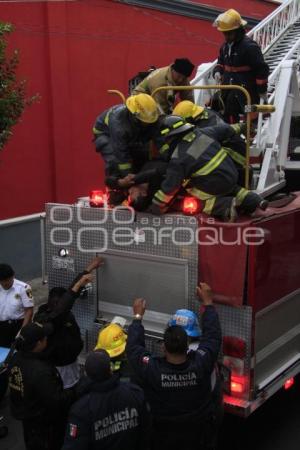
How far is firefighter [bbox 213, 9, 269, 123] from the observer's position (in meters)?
5.31

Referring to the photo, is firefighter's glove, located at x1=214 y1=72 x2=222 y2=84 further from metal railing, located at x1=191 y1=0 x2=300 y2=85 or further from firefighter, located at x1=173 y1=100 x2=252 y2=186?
metal railing, located at x1=191 y1=0 x2=300 y2=85

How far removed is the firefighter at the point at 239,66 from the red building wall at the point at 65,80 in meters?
3.86

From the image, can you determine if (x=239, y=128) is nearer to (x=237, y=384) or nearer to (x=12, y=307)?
(x=237, y=384)

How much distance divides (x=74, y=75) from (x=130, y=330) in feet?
21.6

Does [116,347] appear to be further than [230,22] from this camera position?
A: No

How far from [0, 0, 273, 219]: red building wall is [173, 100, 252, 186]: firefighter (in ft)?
14.2

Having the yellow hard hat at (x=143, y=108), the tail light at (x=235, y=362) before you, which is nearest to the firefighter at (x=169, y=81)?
the yellow hard hat at (x=143, y=108)

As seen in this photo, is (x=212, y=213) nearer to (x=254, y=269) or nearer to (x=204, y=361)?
(x=254, y=269)

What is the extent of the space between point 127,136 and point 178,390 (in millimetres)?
2264

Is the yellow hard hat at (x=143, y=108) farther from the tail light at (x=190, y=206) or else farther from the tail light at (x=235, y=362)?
the tail light at (x=235, y=362)

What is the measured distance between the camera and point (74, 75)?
8.95m

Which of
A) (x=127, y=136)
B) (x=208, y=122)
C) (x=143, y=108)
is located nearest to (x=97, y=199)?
(x=127, y=136)

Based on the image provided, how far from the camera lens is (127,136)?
4438 millimetres

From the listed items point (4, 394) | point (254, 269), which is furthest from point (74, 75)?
point (254, 269)
